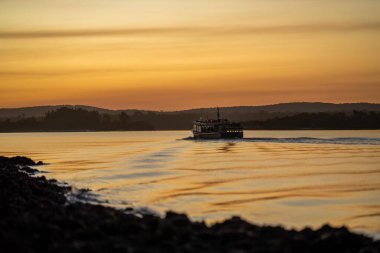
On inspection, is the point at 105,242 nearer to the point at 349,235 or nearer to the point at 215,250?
the point at 215,250

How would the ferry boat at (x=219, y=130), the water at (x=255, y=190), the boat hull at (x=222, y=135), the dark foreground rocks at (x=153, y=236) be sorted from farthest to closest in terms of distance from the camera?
A: the ferry boat at (x=219, y=130) < the boat hull at (x=222, y=135) < the water at (x=255, y=190) < the dark foreground rocks at (x=153, y=236)

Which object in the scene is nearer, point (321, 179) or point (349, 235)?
point (349, 235)

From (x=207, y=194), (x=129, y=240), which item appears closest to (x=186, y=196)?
(x=207, y=194)

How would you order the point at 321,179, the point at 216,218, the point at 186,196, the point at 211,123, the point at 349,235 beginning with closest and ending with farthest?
the point at 349,235
the point at 216,218
the point at 186,196
the point at 321,179
the point at 211,123

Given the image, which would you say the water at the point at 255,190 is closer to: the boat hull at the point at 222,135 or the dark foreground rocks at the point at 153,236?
the dark foreground rocks at the point at 153,236

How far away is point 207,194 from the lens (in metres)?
26.7

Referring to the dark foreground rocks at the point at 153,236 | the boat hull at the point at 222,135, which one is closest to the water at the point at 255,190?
the dark foreground rocks at the point at 153,236

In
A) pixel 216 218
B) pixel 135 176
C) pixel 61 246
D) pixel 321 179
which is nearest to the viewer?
pixel 61 246

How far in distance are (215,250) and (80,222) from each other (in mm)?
3588

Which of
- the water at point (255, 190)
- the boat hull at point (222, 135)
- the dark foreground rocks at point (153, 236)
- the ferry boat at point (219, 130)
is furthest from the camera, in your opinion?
the ferry boat at point (219, 130)

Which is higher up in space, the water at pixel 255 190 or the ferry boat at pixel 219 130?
the ferry boat at pixel 219 130

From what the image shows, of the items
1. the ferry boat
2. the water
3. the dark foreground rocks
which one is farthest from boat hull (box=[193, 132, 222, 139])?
the dark foreground rocks

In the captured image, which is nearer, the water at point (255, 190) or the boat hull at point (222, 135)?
the water at point (255, 190)

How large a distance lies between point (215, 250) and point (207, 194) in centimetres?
1418
